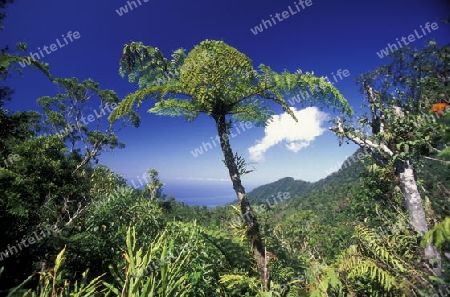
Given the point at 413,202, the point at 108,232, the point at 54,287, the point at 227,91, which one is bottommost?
the point at 413,202

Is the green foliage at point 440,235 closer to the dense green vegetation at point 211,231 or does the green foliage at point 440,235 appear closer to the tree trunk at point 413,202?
the dense green vegetation at point 211,231

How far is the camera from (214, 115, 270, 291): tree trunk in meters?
4.00

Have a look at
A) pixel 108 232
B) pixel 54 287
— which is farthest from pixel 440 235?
pixel 108 232

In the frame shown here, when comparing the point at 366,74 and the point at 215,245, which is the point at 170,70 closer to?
the point at 215,245

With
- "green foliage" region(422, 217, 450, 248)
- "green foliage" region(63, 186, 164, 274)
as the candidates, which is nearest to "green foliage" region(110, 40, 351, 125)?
"green foliage" region(63, 186, 164, 274)

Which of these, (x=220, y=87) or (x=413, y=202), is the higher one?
(x=220, y=87)

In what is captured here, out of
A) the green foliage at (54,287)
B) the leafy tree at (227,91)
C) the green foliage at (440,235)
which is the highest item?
the leafy tree at (227,91)

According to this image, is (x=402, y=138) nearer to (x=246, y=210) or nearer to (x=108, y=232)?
(x=246, y=210)

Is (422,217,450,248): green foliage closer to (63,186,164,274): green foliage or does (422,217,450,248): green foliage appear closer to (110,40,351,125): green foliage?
(110,40,351,125): green foliage

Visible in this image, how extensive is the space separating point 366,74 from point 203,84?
39.7 feet

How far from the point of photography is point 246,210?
13.8 ft

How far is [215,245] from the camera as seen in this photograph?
4516mm

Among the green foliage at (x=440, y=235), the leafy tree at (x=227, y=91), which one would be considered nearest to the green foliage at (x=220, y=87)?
the leafy tree at (x=227, y=91)

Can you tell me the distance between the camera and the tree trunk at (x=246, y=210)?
4.00 m
